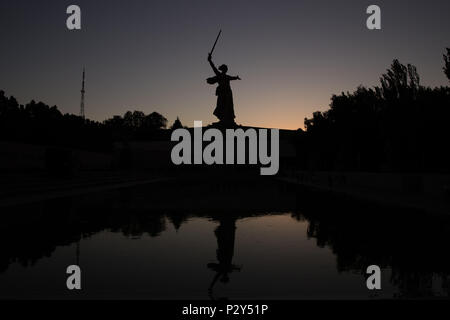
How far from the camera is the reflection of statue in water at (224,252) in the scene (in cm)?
539

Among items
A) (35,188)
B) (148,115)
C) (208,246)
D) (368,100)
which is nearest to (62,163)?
(35,188)

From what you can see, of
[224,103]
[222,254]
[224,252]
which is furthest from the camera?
[224,103]

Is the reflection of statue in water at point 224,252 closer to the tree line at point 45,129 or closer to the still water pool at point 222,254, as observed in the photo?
the still water pool at point 222,254

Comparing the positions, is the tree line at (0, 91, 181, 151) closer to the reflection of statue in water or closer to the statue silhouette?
the statue silhouette

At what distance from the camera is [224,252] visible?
6.94m

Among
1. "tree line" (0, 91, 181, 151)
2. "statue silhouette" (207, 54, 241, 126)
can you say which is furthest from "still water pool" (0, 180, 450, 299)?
"tree line" (0, 91, 181, 151)

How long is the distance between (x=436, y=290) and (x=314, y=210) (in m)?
8.86

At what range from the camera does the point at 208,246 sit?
7.48 meters

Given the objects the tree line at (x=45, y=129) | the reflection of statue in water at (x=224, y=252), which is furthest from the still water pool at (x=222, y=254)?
the tree line at (x=45, y=129)

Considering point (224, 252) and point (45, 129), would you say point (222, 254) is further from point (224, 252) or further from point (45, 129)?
point (45, 129)

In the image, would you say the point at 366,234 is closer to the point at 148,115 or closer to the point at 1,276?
the point at 1,276

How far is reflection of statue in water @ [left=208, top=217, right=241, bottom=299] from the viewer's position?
212 inches

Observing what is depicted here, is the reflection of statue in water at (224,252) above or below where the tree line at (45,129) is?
below

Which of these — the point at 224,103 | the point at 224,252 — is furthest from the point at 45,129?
the point at 224,252
